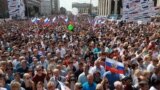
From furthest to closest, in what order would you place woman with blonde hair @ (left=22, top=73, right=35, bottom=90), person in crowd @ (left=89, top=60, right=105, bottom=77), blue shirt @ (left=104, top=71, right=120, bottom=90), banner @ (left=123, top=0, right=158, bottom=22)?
1. banner @ (left=123, top=0, right=158, bottom=22)
2. person in crowd @ (left=89, top=60, right=105, bottom=77)
3. blue shirt @ (left=104, top=71, right=120, bottom=90)
4. woman with blonde hair @ (left=22, top=73, right=35, bottom=90)

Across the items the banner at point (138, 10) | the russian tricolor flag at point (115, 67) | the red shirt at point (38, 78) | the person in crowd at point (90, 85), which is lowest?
the red shirt at point (38, 78)

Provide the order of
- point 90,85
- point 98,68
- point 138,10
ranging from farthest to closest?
point 138,10, point 98,68, point 90,85

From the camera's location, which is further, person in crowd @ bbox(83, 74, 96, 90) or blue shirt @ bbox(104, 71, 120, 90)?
blue shirt @ bbox(104, 71, 120, 90)

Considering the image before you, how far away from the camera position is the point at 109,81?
9.31m

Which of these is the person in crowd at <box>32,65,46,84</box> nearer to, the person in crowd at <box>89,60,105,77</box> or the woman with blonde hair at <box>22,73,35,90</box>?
the woman with blonde hair at <box>22,73,35,90</box>

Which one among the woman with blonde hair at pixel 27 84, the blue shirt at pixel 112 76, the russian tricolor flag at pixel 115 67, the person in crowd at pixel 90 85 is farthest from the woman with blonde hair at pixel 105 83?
the woman with blonde hair at pixel 27 84

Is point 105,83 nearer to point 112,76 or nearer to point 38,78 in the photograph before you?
point 112,76

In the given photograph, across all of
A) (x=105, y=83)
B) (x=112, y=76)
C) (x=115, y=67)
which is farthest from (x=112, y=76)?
(x=105, y=83)

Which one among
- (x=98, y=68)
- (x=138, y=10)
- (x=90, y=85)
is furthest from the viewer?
(x=138, y=10)

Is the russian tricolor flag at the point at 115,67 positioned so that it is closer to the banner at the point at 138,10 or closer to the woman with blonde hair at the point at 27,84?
the woman with blonde hair at the point at 27,84

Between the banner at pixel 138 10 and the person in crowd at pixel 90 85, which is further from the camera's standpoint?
the banner at pixel 138 10

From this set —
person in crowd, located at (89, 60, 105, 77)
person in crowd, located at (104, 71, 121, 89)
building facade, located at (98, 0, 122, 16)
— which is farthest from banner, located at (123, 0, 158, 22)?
building facade, located at (98, 0, 122, 16)

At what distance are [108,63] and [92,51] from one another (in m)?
5.67

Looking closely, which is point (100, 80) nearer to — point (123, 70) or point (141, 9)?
point (123, 70)
